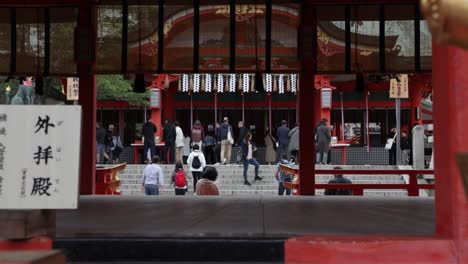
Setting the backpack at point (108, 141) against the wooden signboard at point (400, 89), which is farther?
the backpack at point (108, 141)

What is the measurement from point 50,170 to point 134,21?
24.1ft

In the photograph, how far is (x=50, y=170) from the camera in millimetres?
4355

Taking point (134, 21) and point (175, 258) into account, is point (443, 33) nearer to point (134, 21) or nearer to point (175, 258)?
point (175, 258)

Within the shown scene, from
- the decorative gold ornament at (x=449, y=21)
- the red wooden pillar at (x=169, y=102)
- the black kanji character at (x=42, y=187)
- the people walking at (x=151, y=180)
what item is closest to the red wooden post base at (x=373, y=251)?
the black kanji character at (x=42, y=187)

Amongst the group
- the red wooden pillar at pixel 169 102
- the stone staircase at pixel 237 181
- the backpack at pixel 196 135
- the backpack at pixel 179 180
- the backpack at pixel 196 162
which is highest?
the red wooden pillar at pixel 169 102

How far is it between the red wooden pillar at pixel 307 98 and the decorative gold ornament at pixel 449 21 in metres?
8.90

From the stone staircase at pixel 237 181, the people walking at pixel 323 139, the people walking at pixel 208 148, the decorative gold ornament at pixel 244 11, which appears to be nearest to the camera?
the decorative gold ornament at pixel 244 11

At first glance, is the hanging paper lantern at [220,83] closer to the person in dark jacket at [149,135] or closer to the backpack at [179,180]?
the person in dark jacket at [149,135]

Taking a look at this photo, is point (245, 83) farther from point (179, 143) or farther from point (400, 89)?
point (400, 89)

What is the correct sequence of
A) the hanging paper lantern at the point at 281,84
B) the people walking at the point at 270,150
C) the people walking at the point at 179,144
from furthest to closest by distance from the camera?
the hanging paper lantern at the point at 281,84, the people walking at the point at 270,150, the people walking at the point at 179,144

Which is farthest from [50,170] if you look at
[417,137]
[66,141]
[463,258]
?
[417,137]

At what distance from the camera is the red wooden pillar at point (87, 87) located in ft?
Result: 35.6

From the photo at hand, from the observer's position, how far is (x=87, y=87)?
11.1m

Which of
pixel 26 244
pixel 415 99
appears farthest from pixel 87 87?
pixel 415 99
